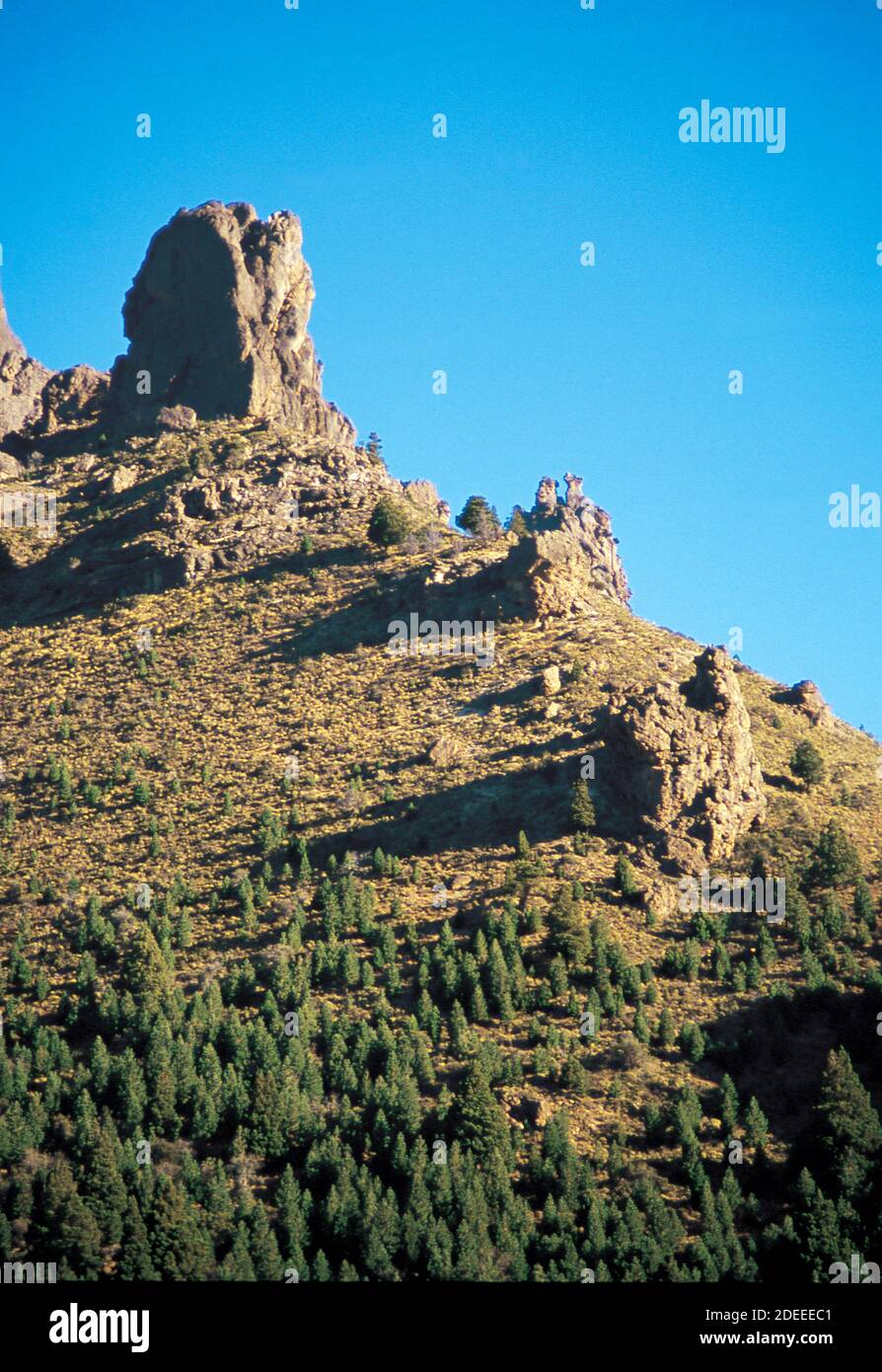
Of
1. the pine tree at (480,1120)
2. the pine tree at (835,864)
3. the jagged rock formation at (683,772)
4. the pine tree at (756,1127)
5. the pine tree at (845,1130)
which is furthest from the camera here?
the jagged rock formation at (683,772)

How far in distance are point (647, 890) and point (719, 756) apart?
10.8m

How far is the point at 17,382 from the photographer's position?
186 m

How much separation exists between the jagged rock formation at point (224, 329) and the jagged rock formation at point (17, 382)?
13.9 meters

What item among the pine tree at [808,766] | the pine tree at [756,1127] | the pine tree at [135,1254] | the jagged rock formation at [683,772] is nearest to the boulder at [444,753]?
the jagged rock formation at [683,772]

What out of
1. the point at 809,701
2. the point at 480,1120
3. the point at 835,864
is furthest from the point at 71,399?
the point at 480,1120

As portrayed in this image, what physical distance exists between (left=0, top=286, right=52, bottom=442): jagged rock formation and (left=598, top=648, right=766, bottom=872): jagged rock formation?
88680mm

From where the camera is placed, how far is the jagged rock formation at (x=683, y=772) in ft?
329

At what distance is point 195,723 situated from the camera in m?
119

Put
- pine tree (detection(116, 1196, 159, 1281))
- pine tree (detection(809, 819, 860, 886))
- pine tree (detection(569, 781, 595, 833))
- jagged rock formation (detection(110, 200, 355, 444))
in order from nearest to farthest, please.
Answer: pine tree (detection(116, 1196, 159, 1281))
pine tree (detection(809, 819, 860, 886))
pine tree (detection(569, 781, 595, 833))
jagged rock formation (detection(110, 200, 355, 444))

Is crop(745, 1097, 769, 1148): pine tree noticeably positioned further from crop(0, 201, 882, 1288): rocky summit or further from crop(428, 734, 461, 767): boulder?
crop(428, 734, 461, 767): boulder

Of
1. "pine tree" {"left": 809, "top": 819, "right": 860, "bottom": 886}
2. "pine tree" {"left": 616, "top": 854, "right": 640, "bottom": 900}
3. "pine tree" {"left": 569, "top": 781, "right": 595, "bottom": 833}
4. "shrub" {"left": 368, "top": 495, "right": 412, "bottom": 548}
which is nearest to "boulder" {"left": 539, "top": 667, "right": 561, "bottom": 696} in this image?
"pine tree" {"left": 569, "top": 781, "right": 595, "bottom": 833}

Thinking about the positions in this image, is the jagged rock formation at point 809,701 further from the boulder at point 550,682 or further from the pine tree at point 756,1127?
the pine tree at point 756,1127

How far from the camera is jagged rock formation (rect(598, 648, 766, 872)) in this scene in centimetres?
10031
